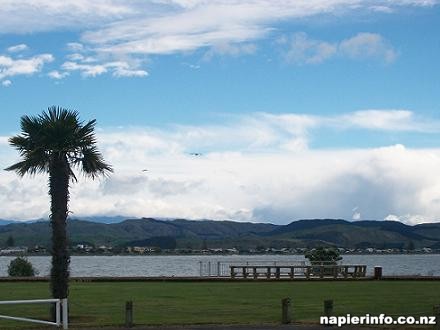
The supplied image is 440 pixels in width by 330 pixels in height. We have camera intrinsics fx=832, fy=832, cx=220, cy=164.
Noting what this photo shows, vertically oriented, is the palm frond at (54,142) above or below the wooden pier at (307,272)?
above

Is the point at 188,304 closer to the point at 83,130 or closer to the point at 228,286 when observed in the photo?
the point at 83,130

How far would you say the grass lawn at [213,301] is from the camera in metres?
27.0

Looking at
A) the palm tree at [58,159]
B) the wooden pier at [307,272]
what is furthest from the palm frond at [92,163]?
the wooden pier at [307,272]

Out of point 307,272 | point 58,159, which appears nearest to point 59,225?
point 58,159

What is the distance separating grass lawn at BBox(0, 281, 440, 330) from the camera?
26953mm

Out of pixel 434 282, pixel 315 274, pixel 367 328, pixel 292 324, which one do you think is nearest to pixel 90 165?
pixel 292 324

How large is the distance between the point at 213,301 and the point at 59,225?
879 centimetres

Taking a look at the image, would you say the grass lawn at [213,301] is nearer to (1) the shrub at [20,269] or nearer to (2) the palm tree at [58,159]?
(2) the palm tree at [58,159]

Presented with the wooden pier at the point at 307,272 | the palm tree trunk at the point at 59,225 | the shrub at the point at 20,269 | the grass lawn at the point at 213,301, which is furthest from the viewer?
the shrub at the point at 20,269

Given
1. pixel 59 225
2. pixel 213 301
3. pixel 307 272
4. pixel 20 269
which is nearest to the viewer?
pixel 59 225

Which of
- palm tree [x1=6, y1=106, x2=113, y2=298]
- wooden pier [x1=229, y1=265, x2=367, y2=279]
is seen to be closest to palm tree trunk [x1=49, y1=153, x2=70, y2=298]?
palm tree [x1=6, y1=106, x2=113, y2=298]

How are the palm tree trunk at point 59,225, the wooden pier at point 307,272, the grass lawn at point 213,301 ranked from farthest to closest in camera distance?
the wooden pier at point 307,272
the palm tree trunk at point 59,225
the grass lawn at point 213,301

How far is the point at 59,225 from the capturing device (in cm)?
→ 2786

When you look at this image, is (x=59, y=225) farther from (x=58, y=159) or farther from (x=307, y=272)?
(x=307, y=272)
